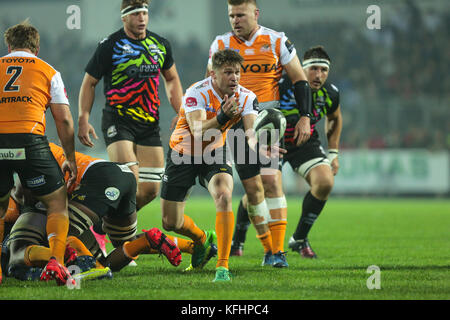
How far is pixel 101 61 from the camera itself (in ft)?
23.4

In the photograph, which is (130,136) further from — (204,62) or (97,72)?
(204,62)

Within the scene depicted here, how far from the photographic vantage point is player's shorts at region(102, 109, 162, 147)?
7.17 m

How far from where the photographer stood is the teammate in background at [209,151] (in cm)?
571

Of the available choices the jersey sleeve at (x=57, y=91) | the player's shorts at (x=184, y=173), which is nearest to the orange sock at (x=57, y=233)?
the jersey sleeve at (x=57, y=91)

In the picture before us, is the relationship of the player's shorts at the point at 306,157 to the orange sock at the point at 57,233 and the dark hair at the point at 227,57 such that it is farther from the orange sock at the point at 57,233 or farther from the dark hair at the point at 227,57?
the orange sock at the point at 57,233

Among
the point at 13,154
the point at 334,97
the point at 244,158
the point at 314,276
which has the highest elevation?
the point at 334,97

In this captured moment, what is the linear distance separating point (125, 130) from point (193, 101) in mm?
1404

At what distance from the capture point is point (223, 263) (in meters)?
5.61

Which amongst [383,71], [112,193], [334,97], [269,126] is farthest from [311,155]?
[383,71]

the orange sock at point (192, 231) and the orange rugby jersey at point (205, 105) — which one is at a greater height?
the orange rugby jersey at point (205, 105)

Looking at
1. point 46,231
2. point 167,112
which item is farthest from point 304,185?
point 46,231

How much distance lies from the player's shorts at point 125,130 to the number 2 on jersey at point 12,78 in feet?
6.09

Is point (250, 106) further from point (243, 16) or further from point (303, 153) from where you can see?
point (303, 153)
